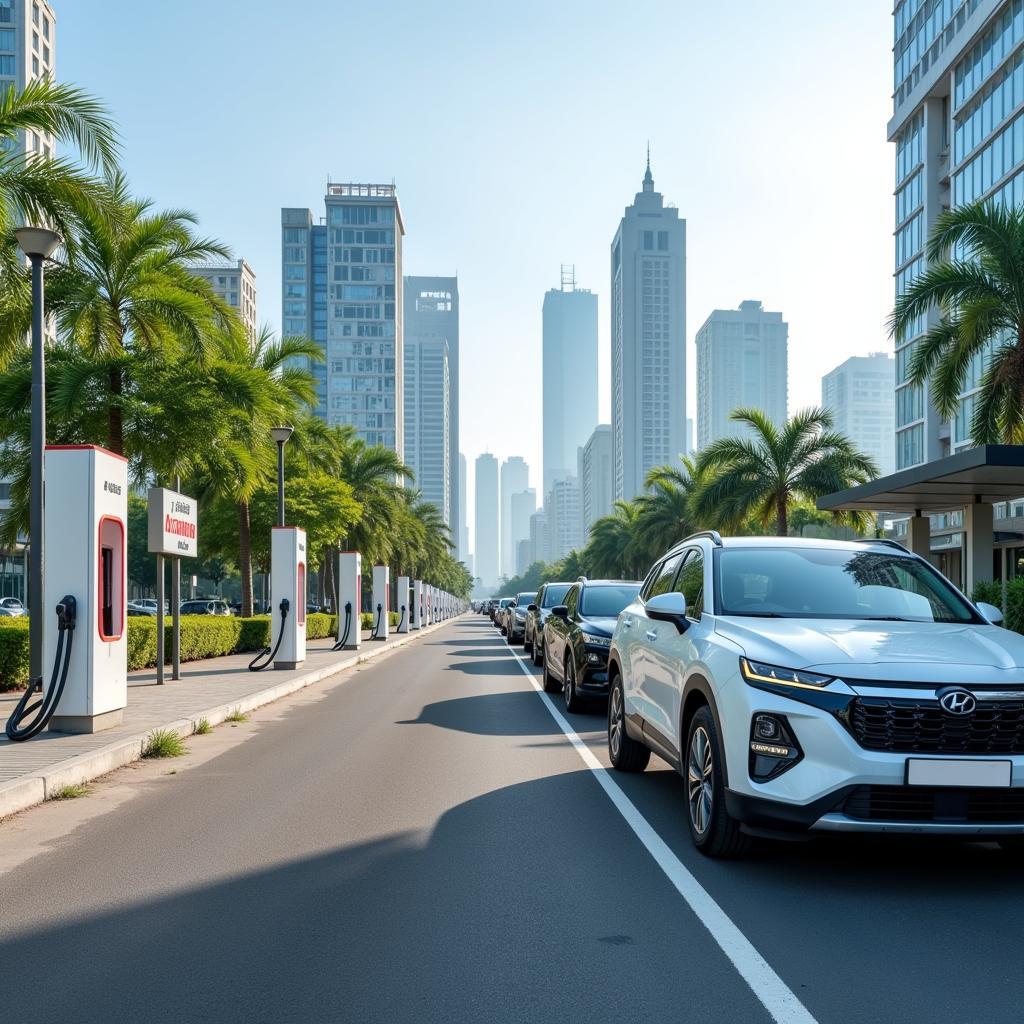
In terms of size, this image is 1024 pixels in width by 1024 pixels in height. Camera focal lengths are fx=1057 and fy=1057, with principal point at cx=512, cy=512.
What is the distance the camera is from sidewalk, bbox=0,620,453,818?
8.02 metres

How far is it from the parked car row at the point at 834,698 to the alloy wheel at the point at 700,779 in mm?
15

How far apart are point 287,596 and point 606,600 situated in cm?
861

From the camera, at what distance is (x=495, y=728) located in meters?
12.0

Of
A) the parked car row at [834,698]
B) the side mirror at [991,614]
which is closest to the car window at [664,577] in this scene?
the parked car row at [834,698]

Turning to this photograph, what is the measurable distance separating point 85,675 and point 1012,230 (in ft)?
62.9

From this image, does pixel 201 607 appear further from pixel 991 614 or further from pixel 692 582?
pixel 991 614

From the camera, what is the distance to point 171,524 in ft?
53.9

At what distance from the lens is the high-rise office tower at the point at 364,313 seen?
167750 millimetres

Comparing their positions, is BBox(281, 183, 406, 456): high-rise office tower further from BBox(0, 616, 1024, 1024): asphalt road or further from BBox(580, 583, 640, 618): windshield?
BBox(0, 616, 1024, 1024): asphalt road

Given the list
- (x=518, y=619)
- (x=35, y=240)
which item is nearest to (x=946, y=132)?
(x=518, y=619)

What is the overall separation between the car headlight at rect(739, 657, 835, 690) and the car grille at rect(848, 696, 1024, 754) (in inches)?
8.2

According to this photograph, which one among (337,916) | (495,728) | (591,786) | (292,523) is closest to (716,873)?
(337,916)

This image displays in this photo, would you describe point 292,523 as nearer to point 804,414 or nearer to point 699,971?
point 804,414

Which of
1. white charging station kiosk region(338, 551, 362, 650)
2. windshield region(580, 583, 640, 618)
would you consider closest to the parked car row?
windshield region(580, 583, 640, 618)
